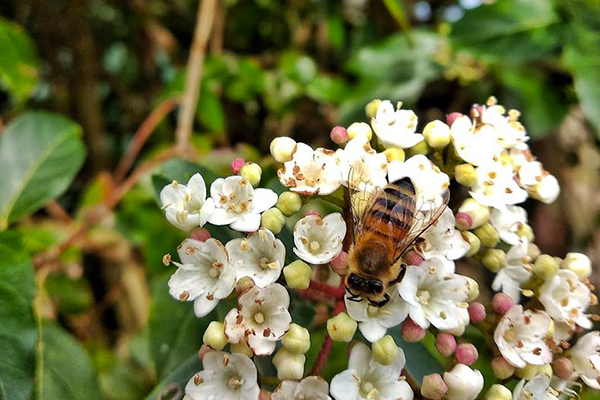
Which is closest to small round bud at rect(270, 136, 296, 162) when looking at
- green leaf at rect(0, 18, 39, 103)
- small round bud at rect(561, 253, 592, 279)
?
small round bud at rect(561, 253, 592, 279)

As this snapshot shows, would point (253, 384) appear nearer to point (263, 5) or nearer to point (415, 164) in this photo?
point (415, 164)

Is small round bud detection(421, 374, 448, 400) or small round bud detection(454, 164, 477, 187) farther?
small round bud detection(454, 164, 477, 187)

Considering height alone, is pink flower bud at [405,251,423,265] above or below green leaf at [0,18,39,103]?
above

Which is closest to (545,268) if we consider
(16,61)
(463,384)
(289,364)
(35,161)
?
(463,384)

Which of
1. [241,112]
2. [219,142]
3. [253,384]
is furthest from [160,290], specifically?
[241,112]

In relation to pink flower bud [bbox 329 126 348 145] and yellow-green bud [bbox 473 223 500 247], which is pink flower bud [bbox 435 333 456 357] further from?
pink flower bud [bbox 329 126 348 145]

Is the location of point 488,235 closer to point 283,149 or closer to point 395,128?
point 395,128
